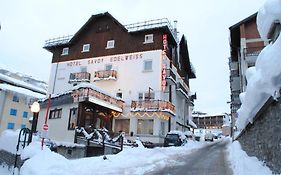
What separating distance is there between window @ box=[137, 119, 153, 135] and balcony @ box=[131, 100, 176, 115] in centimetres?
166

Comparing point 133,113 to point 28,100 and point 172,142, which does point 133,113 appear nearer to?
point 172,142

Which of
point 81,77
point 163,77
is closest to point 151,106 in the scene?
point 163,77

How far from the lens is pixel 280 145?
5.41 meters

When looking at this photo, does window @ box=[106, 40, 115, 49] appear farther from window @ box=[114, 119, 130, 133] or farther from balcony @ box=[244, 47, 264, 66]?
balcony @ box=[244, 47, 264, 66]

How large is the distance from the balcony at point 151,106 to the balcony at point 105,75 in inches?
180

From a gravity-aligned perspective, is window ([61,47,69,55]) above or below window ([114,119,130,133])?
above

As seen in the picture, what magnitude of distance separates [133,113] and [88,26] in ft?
47.9

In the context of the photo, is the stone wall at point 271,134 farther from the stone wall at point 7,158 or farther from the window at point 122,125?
the window at point 122,125

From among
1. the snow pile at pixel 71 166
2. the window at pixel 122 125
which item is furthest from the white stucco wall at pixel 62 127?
the snow pile at pixel 71 166

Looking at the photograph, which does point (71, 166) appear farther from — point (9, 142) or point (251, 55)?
point (251, 55)

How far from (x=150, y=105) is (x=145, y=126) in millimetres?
2601

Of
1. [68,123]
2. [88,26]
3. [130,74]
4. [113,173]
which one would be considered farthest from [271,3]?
[88,26]

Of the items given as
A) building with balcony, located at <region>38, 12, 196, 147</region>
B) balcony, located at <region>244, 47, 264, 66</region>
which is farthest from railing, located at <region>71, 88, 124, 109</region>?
balcony, located at <region>244, 47, 264, 66</region>

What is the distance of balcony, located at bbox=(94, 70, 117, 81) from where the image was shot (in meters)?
31.7
